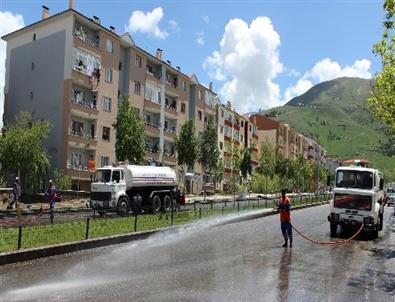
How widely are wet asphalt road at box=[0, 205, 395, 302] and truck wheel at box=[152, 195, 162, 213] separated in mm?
12754

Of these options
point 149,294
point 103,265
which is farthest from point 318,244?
point 149,294

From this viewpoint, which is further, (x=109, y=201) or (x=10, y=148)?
(x=10, y=148)

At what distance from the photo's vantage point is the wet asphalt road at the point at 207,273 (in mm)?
9430

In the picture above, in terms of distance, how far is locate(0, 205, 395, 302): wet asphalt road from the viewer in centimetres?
943

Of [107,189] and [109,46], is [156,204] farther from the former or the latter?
[109,46]

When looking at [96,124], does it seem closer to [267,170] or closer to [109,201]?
[109,201]

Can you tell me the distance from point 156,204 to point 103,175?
162 inches

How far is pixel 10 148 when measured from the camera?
39.4 meters

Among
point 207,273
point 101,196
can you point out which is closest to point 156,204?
point 101,196

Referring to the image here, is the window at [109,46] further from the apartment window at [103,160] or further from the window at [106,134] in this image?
the apartment window at [103,160]

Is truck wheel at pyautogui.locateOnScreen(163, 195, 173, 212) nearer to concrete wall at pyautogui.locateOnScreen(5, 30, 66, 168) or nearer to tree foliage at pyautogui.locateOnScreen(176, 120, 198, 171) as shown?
concrete wall at pyautogui.locateOnScreen(5, 30, 66, 168)

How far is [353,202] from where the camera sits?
2102cm

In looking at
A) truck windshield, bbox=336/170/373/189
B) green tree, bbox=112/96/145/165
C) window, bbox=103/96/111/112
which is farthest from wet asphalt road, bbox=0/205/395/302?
window, bbox=103/96/111/112

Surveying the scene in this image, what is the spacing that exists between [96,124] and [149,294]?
44504mm
